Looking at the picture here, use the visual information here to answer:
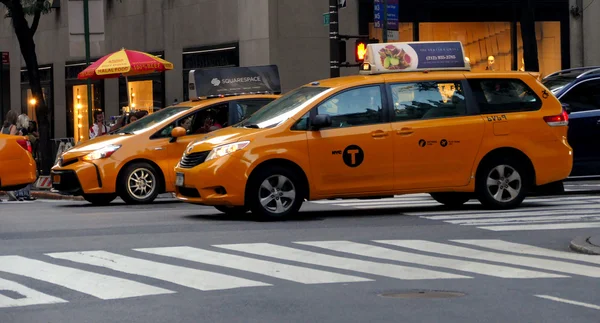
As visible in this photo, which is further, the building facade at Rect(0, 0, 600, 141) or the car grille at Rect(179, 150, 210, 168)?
the building facade at Rect(0, 0, 600, 141)

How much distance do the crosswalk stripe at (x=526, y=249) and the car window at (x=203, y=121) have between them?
7.81 metres

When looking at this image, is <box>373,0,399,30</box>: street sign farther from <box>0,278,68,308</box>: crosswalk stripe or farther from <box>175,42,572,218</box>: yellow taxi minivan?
<box>0,278,68,308</box>: crosswalk stripe

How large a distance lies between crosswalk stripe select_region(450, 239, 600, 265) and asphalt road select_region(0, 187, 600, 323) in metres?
0.02

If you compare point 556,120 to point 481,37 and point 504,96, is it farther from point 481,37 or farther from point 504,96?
point 481,37

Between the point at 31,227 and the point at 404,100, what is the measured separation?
4.79 meters

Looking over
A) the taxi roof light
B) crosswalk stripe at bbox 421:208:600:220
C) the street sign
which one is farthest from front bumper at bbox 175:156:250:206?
the street sign

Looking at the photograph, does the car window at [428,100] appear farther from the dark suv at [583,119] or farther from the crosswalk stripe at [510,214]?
the dark suv at [583,119]

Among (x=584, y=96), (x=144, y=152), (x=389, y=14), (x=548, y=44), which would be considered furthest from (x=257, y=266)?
(x=548, y=44)

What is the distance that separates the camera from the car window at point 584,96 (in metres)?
19.0

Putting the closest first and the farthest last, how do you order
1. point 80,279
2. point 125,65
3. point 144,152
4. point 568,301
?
point 568,301 → point 80,279 → point 144,152 → point 125,65

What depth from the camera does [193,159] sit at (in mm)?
15867

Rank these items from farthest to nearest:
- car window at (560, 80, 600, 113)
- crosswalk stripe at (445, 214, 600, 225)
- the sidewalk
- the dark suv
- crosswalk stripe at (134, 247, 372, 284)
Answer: the sidewalk
car window at (560, 80, 600, 113)
the dark suv
crosswalk stripe at (445, 214, 600, 225)
crosswalk stripe at (134, 247, 372, 284)

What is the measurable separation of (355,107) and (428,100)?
38.3 inches

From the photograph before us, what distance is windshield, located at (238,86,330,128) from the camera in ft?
51.6
